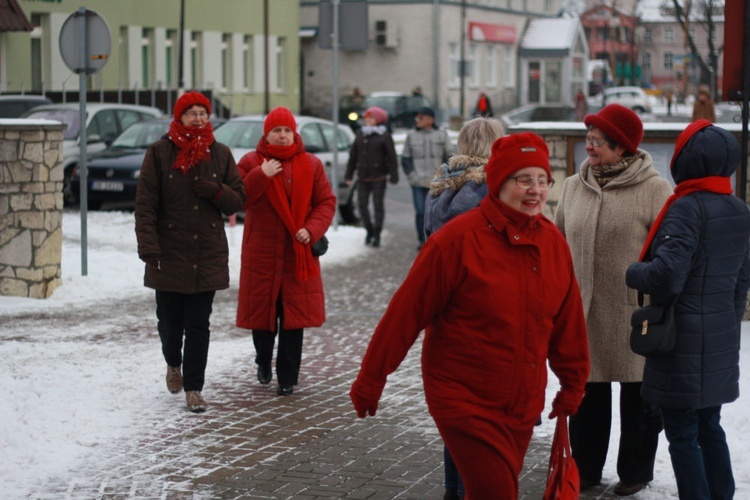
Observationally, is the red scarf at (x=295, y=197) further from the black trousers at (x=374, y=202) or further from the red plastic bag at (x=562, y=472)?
the black trousers at (x=374, y=202)

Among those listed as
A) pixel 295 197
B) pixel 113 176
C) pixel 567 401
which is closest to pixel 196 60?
pixel 113 176

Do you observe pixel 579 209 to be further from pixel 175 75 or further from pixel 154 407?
pixel 175 75

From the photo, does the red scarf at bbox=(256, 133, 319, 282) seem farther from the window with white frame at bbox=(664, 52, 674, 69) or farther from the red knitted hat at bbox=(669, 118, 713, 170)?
the window with white frame at bbox=(664, 52, 674, 69)

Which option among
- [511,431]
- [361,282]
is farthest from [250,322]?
[361,282]

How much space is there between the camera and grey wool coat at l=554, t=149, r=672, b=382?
627 centimetres

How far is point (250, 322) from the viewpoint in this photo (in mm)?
8773

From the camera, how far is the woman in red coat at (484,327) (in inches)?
181

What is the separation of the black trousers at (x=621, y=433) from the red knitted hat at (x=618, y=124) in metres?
1.12

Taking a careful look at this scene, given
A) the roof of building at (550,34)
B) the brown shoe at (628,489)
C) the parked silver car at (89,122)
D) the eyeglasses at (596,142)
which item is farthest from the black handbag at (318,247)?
the roof of building at (550,34)

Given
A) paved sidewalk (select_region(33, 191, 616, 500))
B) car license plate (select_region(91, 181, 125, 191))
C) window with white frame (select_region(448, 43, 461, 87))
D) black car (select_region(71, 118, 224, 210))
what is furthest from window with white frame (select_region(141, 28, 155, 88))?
paved sidewalk (select_region(33, 191, 616, 500))

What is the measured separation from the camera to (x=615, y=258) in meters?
6.32

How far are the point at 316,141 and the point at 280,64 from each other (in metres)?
33.9

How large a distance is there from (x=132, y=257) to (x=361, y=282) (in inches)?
97.5

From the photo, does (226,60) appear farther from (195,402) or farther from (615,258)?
(615,258)
